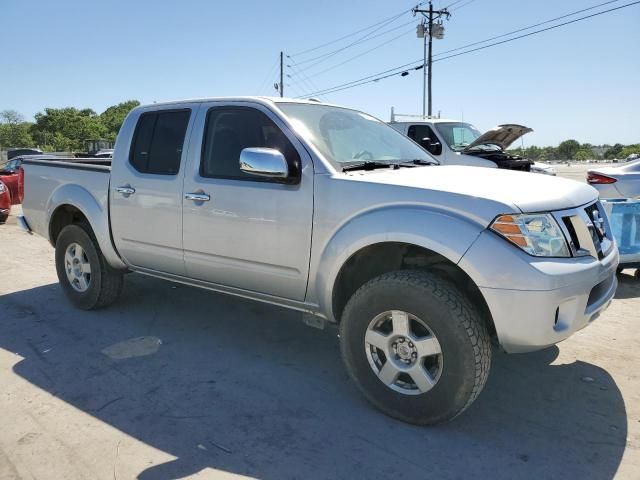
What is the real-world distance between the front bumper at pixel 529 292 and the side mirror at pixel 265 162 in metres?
1.25

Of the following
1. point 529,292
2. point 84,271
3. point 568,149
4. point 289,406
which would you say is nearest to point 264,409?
point 289,406

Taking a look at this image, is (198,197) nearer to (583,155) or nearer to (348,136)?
(348,136)

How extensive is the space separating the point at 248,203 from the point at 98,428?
5.33ft

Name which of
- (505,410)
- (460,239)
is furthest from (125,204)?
(505,410)

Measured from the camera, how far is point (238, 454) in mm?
2732

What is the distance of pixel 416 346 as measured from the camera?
2902 mm

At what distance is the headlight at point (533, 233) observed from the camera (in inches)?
105

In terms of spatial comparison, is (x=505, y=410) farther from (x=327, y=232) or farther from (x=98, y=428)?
(x=98, y=428)

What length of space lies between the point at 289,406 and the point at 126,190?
234 centimetres

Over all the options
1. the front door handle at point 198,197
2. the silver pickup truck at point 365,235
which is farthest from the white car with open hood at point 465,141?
the front door handle at point 198,197

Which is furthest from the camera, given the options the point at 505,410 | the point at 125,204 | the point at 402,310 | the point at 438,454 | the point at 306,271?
the point at 125,204

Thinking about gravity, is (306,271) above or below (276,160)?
below

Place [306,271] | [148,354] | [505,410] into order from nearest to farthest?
[505,410]
[306,271]
[148,354]

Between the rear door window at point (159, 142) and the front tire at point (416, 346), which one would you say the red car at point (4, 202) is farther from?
the front tire at point (416, 346)
